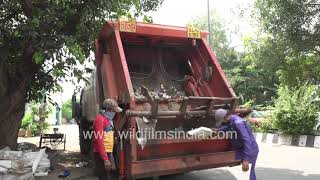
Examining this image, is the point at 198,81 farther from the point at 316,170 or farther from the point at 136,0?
the point at 316,170

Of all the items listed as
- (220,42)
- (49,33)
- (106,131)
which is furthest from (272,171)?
(220,42)

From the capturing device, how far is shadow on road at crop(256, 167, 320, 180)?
691 centimetres

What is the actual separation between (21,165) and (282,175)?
14.4 feet

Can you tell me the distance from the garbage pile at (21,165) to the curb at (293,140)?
27.4 ft

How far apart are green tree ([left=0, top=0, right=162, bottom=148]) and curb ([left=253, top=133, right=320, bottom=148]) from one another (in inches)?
295

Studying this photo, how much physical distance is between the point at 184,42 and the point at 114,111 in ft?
Answer: 7.72

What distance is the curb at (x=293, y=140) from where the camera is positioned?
12445mm

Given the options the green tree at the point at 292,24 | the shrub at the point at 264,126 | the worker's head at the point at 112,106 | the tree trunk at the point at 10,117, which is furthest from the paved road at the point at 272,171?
the shrub at the point at 264,126

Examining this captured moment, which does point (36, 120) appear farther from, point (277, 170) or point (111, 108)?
point (111, 108)

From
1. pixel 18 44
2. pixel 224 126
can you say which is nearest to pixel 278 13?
pixel 224 126

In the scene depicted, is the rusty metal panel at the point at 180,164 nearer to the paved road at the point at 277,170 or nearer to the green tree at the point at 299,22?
the paved road at the point at 277,170

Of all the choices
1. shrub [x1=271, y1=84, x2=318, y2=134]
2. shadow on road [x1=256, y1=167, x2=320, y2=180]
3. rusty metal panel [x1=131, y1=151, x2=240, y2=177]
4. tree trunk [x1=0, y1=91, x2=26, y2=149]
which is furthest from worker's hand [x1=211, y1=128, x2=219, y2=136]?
shrub [x1=271, y1=84, x2=318, y2=134]

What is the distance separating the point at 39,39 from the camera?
6.84 metres

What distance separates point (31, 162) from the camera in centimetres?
676
